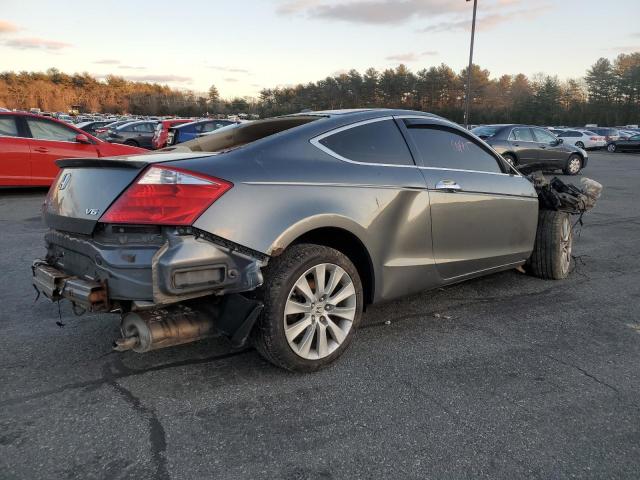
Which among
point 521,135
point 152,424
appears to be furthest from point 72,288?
point 521,135

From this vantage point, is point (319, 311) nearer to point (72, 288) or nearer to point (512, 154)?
point (72, 288)

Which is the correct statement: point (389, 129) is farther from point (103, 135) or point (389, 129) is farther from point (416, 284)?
point (103, 135)

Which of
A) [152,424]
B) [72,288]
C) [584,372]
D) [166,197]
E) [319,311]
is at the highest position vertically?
[166,197]

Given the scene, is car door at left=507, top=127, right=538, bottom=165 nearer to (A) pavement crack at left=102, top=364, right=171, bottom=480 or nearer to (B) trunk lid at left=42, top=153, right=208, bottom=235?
(B) trunk lid at left=42, top=153, right=208, bottom=235

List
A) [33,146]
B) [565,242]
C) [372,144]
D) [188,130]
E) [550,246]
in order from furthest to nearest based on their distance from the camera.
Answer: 1. [188,130]
2. [33,146]
3. [565,242]
4. [550,246]
5. [372,144]

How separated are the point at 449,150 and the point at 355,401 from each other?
2261mm

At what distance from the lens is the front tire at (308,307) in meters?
3.03

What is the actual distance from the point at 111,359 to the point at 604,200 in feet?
38.6

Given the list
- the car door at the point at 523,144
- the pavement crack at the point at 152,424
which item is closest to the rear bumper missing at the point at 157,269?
the pavement crack at the point at 152,424

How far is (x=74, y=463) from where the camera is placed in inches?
94.0

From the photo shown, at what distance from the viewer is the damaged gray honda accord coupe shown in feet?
9.23

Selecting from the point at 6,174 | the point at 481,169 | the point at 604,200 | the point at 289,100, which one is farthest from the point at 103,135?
the point at 289,100

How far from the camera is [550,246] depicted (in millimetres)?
5285

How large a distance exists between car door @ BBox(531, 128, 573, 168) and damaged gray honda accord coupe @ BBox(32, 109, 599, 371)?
14303 millimetres
